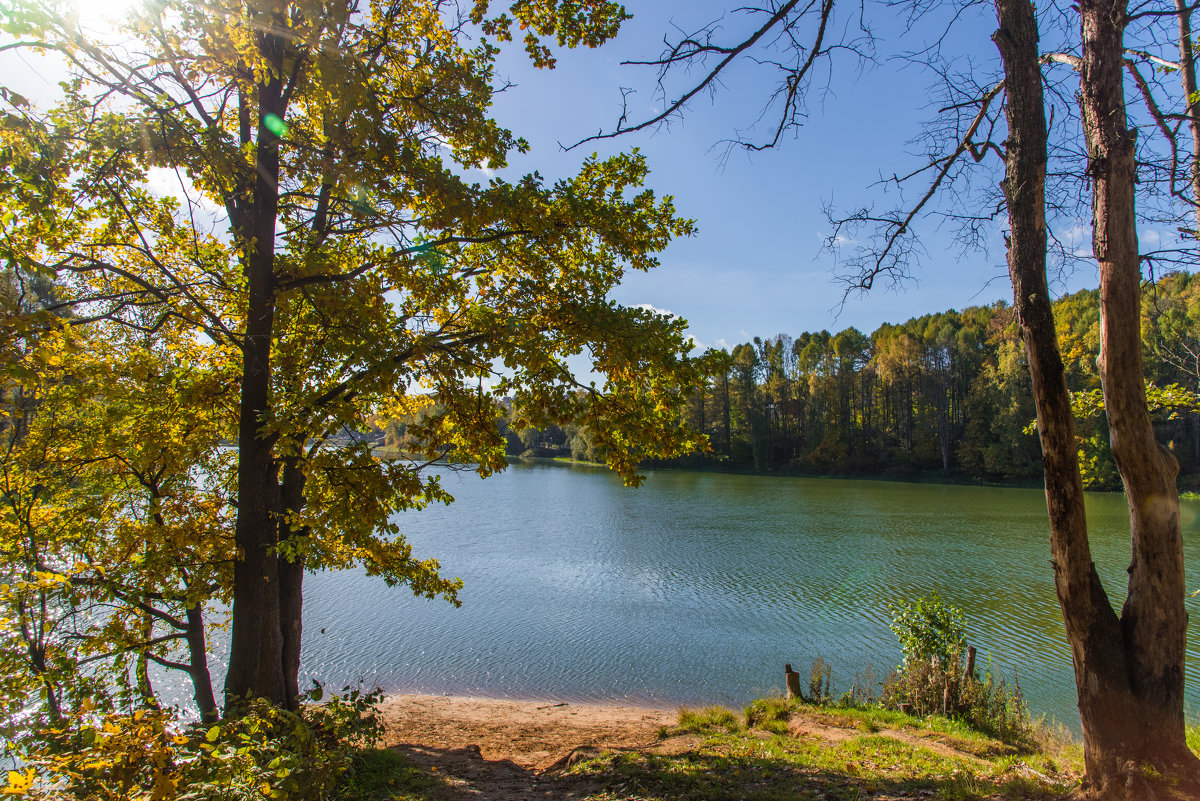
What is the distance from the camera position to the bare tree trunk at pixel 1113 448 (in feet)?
11.1

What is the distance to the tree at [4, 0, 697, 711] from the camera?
4566 millimetres

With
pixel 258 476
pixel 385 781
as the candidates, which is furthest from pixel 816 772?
pixel 258 476

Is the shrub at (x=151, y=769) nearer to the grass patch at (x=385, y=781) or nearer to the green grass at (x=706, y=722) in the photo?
the grass patch at (x=385, y=781)

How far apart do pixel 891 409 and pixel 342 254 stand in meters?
67.6

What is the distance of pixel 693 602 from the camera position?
17031 mm

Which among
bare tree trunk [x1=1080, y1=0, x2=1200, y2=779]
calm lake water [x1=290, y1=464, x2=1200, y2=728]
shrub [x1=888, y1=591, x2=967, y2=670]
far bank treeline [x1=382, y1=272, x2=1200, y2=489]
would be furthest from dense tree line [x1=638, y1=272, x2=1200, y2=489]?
bare tree trunk [x1=1080, y1=0, x2=1200, y2=779]

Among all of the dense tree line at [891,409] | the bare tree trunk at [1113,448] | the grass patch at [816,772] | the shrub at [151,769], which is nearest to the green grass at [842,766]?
the grass patch at [816,772]

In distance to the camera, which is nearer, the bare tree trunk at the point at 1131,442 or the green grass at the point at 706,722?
the bare tree trunk at the point at 1131,442

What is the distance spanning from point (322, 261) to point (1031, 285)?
539cm

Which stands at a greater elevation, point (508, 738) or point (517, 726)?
point (508, 738)

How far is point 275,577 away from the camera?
5547 mm

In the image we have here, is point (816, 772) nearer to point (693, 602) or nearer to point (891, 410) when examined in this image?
point (693, 602)

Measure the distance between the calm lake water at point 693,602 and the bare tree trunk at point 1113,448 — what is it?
27.7 ft

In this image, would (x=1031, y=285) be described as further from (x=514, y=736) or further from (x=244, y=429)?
(x=514, y=736)
